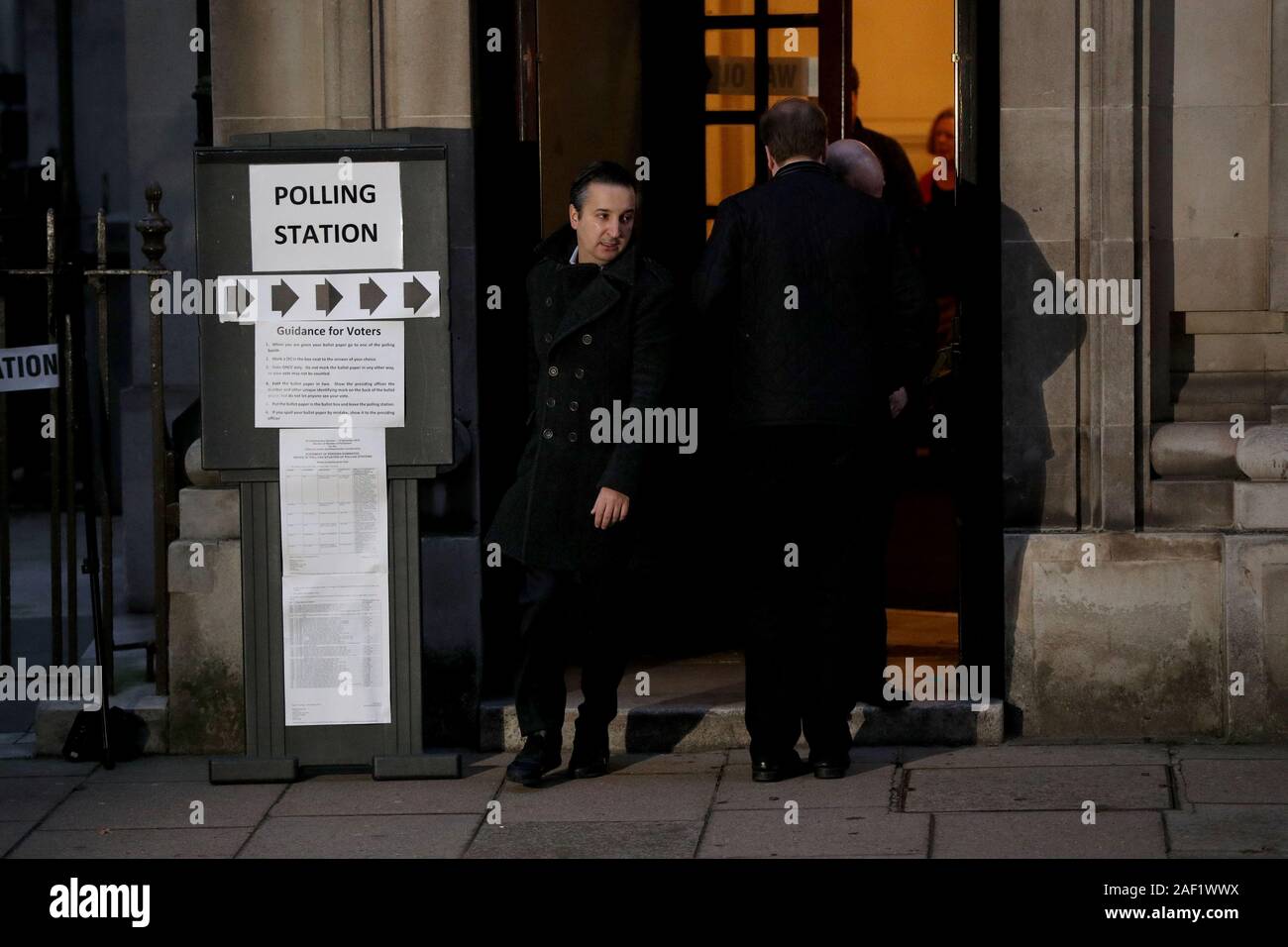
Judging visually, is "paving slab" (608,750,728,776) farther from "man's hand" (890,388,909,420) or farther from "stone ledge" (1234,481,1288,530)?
"stone ledge" (1234,481,1288,530)

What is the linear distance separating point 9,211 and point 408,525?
8.68 meters

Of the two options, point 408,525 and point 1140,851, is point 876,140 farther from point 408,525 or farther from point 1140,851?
point 1140,851

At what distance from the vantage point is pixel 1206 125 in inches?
271

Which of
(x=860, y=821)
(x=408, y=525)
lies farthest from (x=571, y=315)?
(x=860, y=821)

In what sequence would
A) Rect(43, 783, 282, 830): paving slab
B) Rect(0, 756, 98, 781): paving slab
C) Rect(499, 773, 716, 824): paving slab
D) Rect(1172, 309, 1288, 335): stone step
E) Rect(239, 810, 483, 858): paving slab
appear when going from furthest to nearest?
Rect(1172, 309, 1288, 335): stone step → Rect(0, 756, 98, 781): paving slab → Rect(43, 783, 282, 830): paving slab → Rect(499, 773, 716, 824): paving slab → Rect(239, 810, 483, 858): paving slab

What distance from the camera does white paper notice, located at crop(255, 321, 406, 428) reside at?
625cm

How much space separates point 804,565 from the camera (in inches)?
247

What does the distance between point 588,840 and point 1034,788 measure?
4.61 ft

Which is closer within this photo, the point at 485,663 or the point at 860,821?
the point at 860,821

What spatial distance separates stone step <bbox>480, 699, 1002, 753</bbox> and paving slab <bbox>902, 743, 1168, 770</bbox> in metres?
0.05

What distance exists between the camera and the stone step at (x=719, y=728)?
6.84 metres

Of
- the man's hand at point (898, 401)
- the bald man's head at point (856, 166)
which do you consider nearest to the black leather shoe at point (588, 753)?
the man's hand at point (898, 401)
